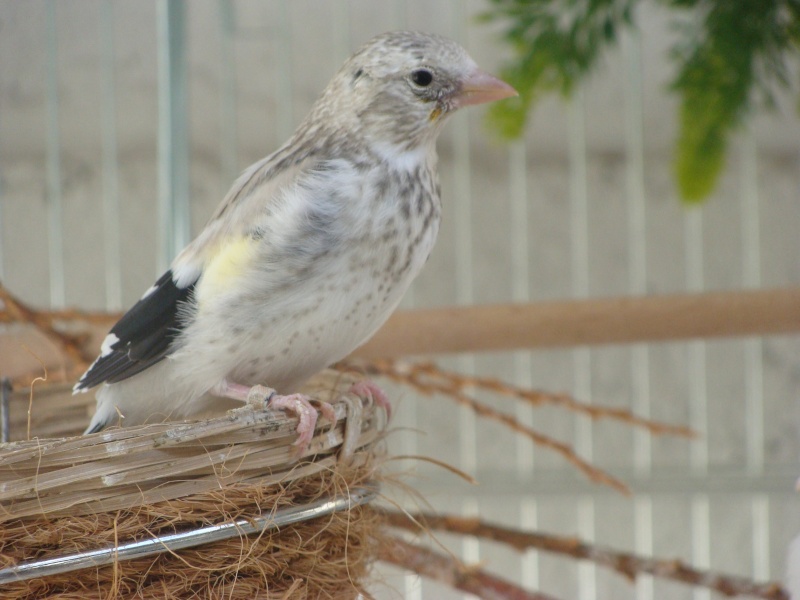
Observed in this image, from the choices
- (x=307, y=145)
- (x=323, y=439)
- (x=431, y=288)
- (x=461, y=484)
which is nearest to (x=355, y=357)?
(x=307, y=145)

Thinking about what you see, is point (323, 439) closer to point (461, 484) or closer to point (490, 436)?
point (461, 484)

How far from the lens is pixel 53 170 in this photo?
120 cm

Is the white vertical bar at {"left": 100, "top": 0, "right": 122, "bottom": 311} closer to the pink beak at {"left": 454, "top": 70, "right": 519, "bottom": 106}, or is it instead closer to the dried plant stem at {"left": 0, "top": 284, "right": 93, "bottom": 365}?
the dried plant stem at {"left": 0, "top": 284, "right": 93, "bottom": 365}

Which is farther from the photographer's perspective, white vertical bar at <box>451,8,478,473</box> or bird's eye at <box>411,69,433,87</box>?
white vertical bar at <box>451,8,478,473</box>

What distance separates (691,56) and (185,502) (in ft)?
3.06

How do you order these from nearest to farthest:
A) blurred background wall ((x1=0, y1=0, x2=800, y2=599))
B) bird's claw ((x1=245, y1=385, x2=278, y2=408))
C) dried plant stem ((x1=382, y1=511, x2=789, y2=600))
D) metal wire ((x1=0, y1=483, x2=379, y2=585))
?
metal wire ((x1=0, y1=483, x2=379, y2=585)) < bird's claw ((x1=245, y1=385, x2=278, y2=408)) < dried plant stem ((x1=382, y1=511, x2=789, y2=600)) < blurred background wall ((x1=0, y1=0, x2=800, y2=599))

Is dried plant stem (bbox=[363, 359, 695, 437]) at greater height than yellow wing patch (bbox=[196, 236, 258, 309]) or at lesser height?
lesser

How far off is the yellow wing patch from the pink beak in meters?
0.19

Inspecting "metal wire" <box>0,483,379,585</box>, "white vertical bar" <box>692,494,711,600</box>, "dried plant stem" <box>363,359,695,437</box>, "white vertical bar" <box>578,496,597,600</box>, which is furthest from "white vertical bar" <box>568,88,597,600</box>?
"metal wire" <box>0,483,379,585</box>

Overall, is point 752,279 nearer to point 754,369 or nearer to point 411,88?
point 754,369

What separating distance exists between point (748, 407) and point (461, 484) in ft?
1.77

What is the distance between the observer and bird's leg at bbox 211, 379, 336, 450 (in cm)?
45

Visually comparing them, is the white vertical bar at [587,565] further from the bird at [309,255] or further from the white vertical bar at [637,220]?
the bird at [309,255]

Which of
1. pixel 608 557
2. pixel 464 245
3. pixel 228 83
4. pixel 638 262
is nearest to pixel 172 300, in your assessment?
pixel 608 557
